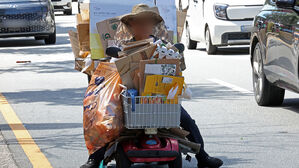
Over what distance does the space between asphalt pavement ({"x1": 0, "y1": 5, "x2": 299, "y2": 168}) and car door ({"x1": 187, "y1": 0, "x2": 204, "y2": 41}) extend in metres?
2.61

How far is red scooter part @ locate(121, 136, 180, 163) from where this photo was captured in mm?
5516

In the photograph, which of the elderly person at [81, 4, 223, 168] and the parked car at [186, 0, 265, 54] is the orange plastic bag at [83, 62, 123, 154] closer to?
the elderly person at [81, 4, 223, 168]

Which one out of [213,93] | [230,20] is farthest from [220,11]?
[213,93]

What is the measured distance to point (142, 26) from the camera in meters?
5.99

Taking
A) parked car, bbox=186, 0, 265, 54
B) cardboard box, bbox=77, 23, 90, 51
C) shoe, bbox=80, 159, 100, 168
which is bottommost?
parked car, bbox=186, 0, 265, 54

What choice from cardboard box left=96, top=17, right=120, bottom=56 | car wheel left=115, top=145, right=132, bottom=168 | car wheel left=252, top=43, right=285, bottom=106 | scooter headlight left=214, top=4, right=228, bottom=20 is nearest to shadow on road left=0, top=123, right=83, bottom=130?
cardboard box left=96, top=17, right=120, bottom=56

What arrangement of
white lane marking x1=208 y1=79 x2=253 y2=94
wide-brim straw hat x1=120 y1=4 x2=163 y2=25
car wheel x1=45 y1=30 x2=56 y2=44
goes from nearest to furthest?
wide-brim straw hat x1=120 y1=4 x2=163 y2=25 < white lane marking x1=208 y1=79 x2=253 y2=94 < car wheel x1=45 y1=30 x2=56 y2=44

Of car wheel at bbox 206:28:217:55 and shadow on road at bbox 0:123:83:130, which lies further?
car wheel at bbox 206:28:217:55

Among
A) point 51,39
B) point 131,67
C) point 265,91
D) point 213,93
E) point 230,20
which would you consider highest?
point 131,67

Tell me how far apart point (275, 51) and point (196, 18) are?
36.1 ft

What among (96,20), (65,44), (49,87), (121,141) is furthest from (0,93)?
(65,44)

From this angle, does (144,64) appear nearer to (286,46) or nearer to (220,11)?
(286,46)

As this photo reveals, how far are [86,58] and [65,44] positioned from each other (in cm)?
1591

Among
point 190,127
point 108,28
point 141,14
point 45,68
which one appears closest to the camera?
point 141,14
